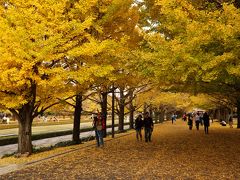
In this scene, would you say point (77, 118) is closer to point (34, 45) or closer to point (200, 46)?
point (34, 45)

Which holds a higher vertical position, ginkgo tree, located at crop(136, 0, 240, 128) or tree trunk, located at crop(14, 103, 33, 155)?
ginkgo tree, located at crop(136, 0, 240, 128)

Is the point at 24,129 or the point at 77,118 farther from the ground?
the point at 77,118

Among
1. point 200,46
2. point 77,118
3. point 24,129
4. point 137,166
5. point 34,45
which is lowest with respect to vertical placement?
point 137,166

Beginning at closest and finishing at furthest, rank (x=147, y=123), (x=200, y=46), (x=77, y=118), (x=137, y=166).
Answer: (x=200, y=46), (x=137, y=166), (x=147, y=123), (x=77, y=118)

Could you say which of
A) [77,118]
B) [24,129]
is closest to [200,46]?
[24,129]

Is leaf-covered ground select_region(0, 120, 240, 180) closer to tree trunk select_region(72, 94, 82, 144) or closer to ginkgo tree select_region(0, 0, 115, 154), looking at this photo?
ginkgo tree select_region(0, 0, 115, 154)

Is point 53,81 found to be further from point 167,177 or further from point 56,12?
point 167,177

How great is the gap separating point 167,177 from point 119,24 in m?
9.98

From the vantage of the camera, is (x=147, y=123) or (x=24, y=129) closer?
(x=24, y=129)

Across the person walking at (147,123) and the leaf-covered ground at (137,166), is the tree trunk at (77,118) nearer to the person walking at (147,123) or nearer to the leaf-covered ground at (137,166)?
the person walking at (147,123)

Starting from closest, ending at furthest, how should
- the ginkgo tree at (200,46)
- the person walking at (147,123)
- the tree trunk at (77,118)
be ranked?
the ginkgo tree at (200,46) → the person walking at (147,123) → the tree trunk at (77,118)

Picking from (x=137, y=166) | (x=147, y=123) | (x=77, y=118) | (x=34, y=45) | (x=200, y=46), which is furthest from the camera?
(x=77, y=118)

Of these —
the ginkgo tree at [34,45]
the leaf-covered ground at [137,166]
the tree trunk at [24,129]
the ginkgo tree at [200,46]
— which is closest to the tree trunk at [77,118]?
the tree trunk at [24,129]

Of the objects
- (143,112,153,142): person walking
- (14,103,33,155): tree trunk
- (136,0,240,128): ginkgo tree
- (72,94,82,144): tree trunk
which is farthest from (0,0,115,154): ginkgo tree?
(143,112,153,142): person walking
